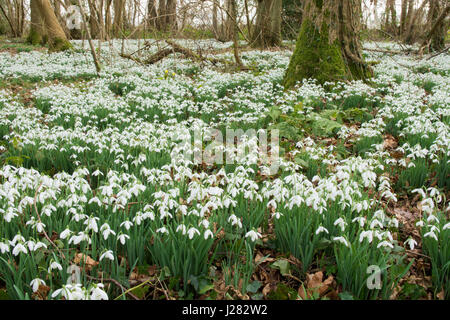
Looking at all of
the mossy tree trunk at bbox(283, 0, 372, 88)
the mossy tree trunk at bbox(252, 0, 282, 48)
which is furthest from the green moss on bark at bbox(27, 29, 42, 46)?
the mossy tree trunk at bbox(283, 0, 372, 88)

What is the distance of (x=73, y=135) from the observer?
13.1ft

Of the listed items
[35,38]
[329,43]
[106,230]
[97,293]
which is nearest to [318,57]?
[329,43]

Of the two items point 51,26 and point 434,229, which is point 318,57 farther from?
point 51,26

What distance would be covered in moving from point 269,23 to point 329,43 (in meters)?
9.19

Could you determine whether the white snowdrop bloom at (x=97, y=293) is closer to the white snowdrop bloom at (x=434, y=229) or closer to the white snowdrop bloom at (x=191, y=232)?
the white snowdrop bloom at (x=191, y=232)

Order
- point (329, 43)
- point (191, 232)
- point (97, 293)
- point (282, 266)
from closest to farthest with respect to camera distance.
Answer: point (97, 293) → point (191, 232) → point (282, 266) → point (329, 43)

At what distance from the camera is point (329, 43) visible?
6.65 metres

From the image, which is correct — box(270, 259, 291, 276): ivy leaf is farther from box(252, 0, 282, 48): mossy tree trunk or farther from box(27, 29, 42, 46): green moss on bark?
box(27, 29, 42, 46): green moss on bark

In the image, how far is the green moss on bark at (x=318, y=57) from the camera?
6.67 m

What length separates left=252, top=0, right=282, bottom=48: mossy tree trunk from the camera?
14.4 metres

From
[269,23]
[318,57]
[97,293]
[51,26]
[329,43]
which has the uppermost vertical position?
[269,23]

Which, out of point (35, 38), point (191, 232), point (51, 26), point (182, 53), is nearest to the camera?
point (191, 232)

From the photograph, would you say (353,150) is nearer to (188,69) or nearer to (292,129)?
(292,129)
